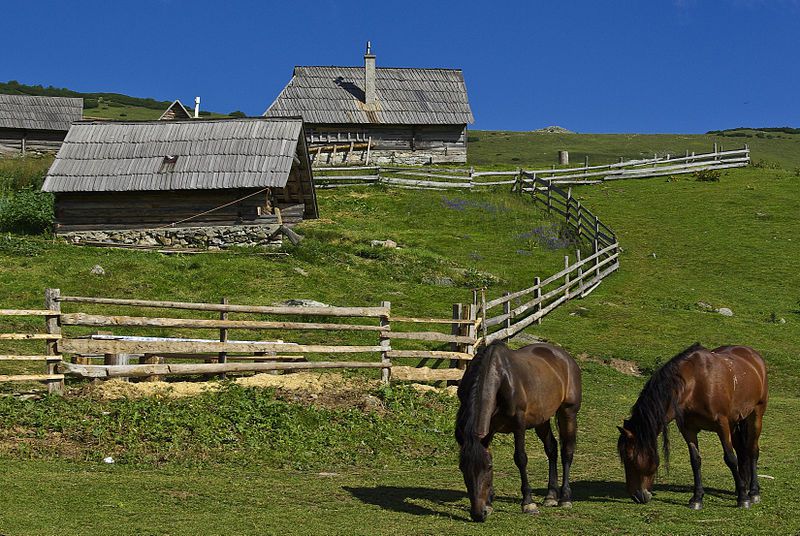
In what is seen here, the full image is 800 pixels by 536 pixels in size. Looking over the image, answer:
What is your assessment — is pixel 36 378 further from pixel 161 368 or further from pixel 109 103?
pixel 109 103

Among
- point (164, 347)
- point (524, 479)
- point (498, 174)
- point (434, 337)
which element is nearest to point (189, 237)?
point (434, 337)

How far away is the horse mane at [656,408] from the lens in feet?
33.3

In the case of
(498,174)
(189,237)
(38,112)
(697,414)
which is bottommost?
(697,414)

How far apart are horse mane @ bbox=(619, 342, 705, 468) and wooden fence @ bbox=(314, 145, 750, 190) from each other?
114 feet

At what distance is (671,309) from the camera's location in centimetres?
2823

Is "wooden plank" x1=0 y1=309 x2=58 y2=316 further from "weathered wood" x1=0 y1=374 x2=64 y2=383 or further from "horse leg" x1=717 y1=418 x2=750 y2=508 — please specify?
"horse leg" x1=717 y1=418 x2=750 y2=508

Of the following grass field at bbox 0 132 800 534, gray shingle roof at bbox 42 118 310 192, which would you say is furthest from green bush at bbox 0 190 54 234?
grass field at bbox 0 132 800 534

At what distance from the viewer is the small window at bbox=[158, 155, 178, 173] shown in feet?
108

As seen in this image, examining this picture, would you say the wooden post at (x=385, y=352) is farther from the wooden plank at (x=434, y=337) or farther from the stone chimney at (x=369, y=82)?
the stone chimney at (x=369, y=82)

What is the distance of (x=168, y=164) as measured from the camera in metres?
33.0

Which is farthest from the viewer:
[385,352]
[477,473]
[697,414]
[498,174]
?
[498,174]

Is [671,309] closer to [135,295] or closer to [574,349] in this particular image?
[574,349]

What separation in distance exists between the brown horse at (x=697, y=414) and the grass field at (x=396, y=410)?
37 centimetres

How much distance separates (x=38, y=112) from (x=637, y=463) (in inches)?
2374
